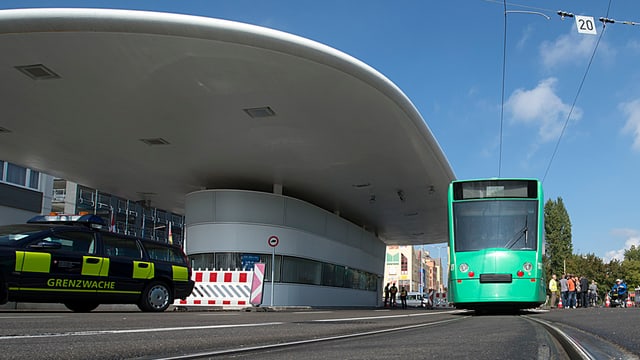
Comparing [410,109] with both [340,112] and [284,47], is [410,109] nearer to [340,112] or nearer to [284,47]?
[340,112]

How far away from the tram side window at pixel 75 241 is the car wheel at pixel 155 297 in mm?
1774

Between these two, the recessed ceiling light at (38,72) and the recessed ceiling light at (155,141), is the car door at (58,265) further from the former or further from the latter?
the recessed ceiling light at (155,141)

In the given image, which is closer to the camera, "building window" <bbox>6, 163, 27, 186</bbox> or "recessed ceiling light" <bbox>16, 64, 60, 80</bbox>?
"recessed ceiling light" <bbox>16, 64, 60, 80</bbox>

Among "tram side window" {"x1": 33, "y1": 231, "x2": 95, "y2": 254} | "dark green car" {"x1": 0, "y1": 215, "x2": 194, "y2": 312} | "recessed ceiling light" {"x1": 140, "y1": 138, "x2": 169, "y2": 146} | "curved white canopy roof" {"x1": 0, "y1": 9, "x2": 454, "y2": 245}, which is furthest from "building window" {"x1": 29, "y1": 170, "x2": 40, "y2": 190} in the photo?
"tram side window" {"x1": 33, "y1": 231, "x2": 95, "y2": 254}

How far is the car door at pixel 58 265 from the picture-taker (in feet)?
34.7

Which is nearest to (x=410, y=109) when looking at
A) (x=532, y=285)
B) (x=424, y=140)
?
(x=424, y=140)

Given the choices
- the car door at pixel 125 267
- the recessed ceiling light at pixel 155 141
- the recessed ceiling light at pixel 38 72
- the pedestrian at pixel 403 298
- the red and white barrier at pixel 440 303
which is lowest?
the red and white barrier at pixel 440 303

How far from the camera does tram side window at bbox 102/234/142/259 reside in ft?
40.3

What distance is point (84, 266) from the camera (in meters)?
11.6

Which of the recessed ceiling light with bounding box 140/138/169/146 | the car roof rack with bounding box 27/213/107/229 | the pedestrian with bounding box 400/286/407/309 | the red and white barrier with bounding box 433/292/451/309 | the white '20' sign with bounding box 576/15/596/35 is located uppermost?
the white '20' sign with bounding box 576/15/596/35

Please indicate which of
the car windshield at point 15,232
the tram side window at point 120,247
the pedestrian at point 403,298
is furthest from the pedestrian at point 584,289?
the car windshield at point 15,232

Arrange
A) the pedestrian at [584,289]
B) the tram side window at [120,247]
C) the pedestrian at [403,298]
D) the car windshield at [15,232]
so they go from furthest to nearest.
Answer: the pedestrian at [403,298], the pedestrian at [584,289], the tram side window at [120,247], the car windshield at [15,232]

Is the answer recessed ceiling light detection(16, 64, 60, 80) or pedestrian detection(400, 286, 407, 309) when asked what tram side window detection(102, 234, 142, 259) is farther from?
pedestrian detection(400, 286, 407, 309)

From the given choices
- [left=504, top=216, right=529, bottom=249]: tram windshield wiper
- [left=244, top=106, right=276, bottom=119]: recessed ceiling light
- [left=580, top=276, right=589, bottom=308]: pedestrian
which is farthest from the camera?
[left=580, top=276, right=589, bottom=308]: pedestrian
